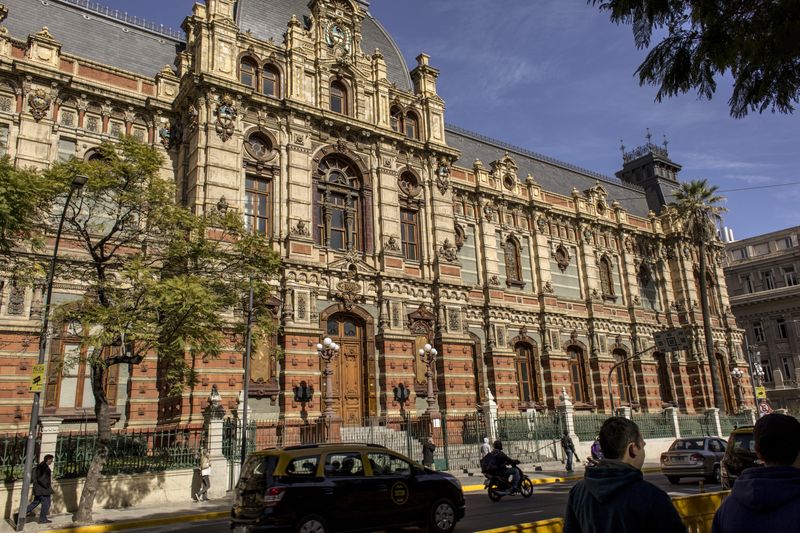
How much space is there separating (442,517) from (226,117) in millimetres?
20474

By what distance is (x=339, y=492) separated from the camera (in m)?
11.7

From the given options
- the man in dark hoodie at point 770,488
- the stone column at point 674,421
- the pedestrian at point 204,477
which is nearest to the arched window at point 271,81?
the pedestrian at point 204,477

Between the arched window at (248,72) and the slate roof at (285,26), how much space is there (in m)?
2.00

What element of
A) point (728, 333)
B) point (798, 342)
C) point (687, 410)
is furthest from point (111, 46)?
point (798, 342)

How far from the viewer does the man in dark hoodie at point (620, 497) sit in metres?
3.74

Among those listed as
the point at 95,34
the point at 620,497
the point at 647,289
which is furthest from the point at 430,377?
the point at 647,289

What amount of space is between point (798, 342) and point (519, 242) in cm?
3741

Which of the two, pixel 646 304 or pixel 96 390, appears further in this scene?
pixel 646 304

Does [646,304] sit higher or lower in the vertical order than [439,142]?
lower

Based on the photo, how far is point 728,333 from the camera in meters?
50.1

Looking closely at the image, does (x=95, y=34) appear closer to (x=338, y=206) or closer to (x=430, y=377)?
(x=338, y=206)

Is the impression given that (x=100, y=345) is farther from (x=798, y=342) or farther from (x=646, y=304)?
(x=798, y=342)

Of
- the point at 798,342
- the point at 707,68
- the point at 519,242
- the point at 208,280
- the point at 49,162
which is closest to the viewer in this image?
the point at 707,68

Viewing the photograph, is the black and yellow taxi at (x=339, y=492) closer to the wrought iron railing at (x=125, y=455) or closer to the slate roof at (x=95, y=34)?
the wrought iron railing at (x=125, y=455)
